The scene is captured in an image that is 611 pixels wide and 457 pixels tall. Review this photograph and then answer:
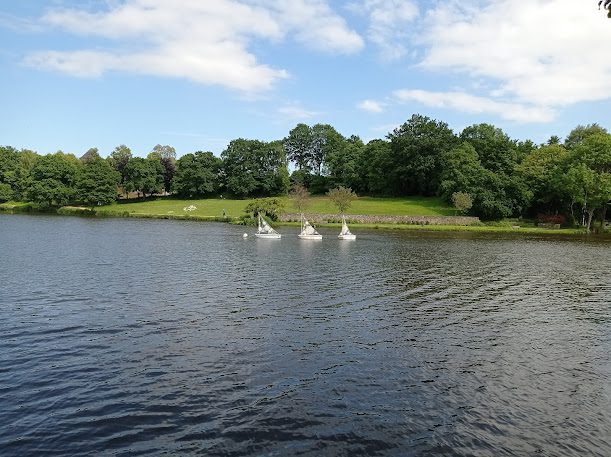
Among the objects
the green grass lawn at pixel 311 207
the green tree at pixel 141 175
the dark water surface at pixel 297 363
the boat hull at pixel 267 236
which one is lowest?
the dark water surface at pixel 297 363

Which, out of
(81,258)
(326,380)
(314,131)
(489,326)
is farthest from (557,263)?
(314,131)

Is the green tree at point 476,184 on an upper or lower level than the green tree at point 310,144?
lower

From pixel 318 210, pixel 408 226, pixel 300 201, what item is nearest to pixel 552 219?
pixel 408 226

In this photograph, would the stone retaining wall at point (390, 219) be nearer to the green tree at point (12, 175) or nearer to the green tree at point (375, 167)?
the green tree at point (375, 167)

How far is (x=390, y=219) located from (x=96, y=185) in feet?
268

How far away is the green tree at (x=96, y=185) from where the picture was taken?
5224 inches

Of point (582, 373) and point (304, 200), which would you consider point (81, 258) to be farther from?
point (304, 200)

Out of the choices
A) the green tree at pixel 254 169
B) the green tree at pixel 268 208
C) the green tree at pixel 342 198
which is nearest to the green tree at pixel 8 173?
the green tree at pixel 254 169

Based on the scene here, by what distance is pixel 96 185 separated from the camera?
133250 mm

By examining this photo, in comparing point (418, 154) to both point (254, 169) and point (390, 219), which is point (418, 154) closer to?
point (390, 219)

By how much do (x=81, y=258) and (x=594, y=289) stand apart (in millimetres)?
42467

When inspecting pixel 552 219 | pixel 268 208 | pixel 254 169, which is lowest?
pixel 552 219

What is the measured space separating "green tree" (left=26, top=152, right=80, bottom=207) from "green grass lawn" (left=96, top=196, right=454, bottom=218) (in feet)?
38.2

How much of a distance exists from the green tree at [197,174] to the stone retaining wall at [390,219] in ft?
156
